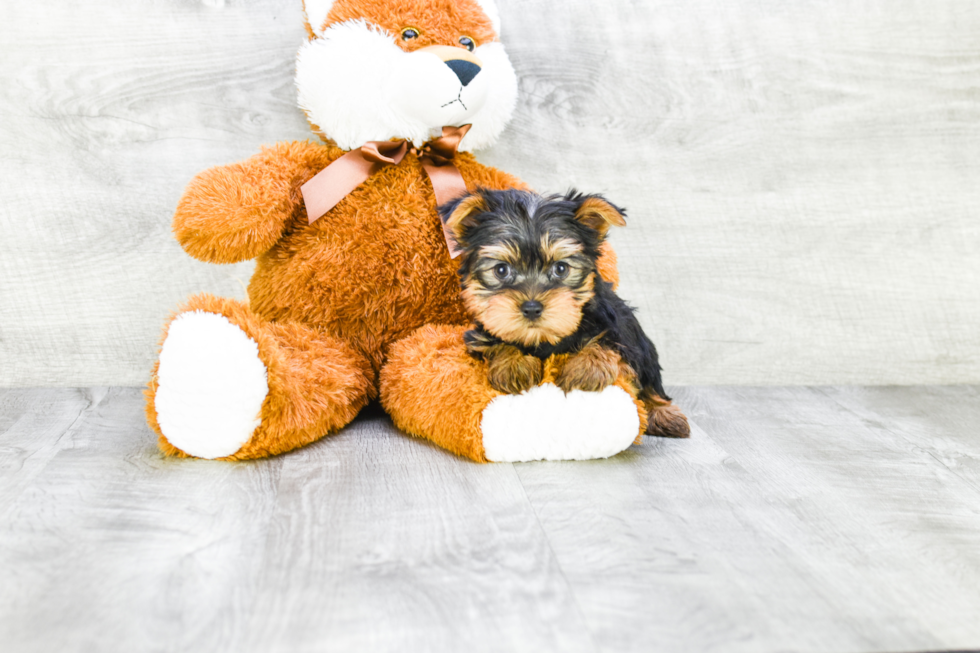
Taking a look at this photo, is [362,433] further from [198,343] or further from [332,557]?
[332,557]

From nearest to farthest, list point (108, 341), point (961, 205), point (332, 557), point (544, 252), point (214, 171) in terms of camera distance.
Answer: point (332, 557) → point (544, 252) → point (214, 171) → point (108, 341) → point (961, 205)

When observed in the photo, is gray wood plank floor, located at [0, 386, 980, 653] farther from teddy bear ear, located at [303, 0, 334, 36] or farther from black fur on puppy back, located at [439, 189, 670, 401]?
teddy bear ear, located at [303, 0, 334, 36]

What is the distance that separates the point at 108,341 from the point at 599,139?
50.4 inches

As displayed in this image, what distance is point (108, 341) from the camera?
1814 mm

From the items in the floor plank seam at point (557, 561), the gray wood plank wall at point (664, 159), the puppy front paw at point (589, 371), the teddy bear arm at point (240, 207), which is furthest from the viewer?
the gray wood plank wall at point (664, 159)

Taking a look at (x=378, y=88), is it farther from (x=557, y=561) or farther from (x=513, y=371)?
(x=557, y=561)

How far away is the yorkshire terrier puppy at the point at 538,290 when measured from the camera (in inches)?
45.8

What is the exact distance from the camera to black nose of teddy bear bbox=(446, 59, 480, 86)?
1.37 metres

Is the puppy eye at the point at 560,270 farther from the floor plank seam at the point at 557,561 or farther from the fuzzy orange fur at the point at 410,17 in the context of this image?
the fuzzy orange fur at the point at 410,17

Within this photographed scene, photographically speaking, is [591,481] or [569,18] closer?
[591,481]

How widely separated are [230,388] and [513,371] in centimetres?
45

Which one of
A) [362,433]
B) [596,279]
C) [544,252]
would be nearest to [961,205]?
[596,279]

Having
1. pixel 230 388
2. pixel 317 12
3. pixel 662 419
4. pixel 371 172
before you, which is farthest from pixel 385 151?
pixel 662 419

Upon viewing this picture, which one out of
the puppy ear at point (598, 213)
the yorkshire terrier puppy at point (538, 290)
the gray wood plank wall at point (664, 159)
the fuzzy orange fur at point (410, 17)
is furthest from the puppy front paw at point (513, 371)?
the gray wood plank wall at point (664, 159)
